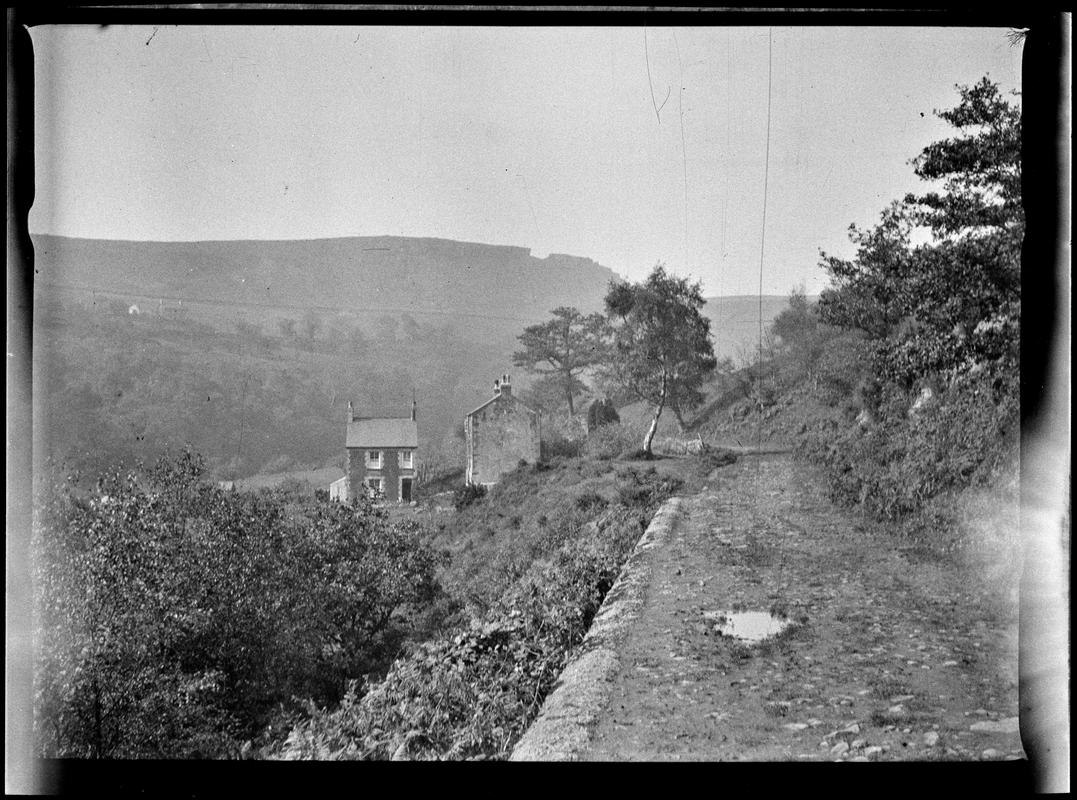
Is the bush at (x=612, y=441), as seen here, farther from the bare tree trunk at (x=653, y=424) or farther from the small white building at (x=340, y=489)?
the small white building at (x=340, y=489)

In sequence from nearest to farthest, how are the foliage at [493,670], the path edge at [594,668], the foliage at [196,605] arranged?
1. the path edge at [594,668]
2. the foliage at [493,670]
3. the foliage at [196,605]

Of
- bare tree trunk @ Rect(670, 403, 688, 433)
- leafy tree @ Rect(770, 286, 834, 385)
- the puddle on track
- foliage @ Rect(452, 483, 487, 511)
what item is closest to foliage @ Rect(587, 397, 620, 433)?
bare tree trunk @ Rect(670, 403, 688, 433)

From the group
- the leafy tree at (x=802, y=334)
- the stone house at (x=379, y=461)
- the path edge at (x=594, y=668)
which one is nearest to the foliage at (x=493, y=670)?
the path edge at (x=594, y=668)

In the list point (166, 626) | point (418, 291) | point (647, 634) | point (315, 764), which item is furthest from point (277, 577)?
point (647, 634)

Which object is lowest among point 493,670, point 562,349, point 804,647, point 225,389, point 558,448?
point 493,670

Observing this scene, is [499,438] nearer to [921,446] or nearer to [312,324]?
[312,324]

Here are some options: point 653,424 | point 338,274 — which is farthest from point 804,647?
point 338,274

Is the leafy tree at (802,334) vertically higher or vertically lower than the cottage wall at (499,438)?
higher
